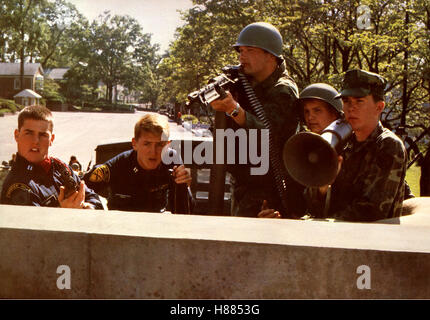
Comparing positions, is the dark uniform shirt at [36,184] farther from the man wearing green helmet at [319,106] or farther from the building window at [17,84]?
the building window at [17,84]

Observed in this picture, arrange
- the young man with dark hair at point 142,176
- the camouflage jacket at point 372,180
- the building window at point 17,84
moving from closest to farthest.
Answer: the camouflage jacket at point 372,180 → the young man with dark hair at point 142,176 → the building window at point 17,84

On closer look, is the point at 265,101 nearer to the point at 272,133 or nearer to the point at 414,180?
the point at 272,133

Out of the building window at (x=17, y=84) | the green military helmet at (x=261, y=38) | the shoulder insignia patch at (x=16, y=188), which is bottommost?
the shoulder insignia patch at (x=16, y=188)

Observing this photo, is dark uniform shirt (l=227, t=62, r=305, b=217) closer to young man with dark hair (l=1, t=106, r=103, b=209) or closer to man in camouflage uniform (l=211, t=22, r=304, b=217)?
man in camouflage uniform (l=211, t=22, r=304, b=217)

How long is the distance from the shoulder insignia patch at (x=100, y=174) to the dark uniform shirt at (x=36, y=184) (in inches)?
8.1

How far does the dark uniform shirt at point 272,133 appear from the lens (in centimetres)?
351

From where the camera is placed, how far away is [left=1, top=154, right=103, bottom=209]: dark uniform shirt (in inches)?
123

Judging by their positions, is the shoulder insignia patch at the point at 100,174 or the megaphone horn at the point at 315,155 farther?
the shoulder insignia patch at the point at 100,174

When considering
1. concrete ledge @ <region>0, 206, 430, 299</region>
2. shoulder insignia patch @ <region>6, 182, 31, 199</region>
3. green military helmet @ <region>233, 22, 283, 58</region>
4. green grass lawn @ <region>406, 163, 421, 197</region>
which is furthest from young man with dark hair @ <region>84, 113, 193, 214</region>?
green grass lawn @ <region>406, 163, 421, 197</region>

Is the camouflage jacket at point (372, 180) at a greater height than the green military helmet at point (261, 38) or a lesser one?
lesser

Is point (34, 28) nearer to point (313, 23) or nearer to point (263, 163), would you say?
point (313, 23)

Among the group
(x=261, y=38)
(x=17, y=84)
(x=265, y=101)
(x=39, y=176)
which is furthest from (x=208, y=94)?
(x=17, y=84)

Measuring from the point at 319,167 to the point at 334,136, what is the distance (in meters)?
0.20

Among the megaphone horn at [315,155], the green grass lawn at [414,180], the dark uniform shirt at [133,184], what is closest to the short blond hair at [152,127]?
the dark uniform shirt at [133,184]
